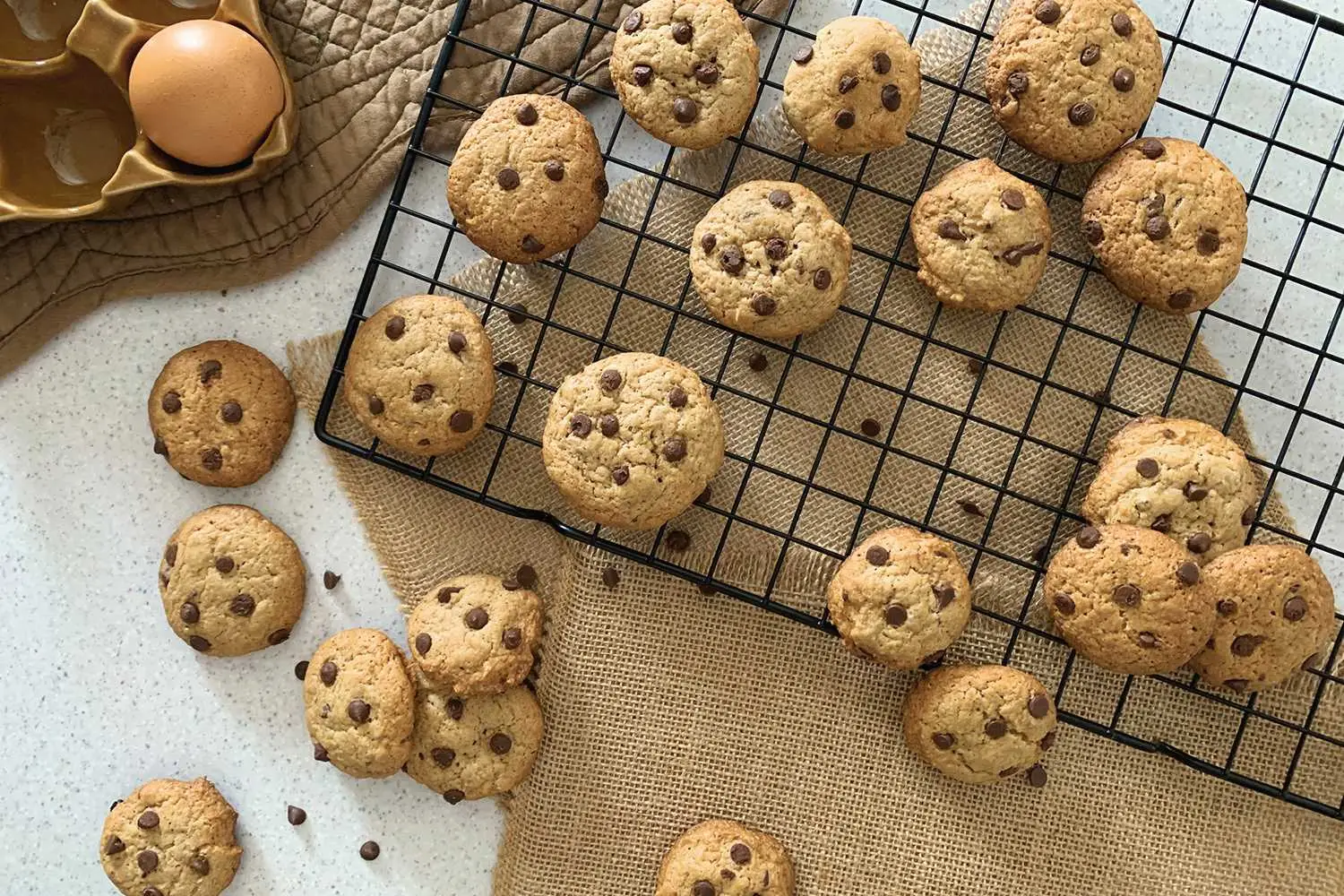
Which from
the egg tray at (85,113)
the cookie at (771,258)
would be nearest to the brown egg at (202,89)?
the egg tray at (85,113)

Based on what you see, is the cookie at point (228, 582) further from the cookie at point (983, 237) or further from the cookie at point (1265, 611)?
the cookie at point (1265, 611)

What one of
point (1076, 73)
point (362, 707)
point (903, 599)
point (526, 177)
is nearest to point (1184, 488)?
point (903, 599)

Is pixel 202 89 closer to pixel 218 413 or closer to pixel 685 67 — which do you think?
pixel 218 413

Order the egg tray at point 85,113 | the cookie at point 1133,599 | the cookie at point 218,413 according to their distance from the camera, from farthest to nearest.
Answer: the cookie at point 218,413 < the egg tray at point 85,113 < the cookie at point 1133,599

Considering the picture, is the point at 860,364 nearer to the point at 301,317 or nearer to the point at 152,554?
the point at 301,317

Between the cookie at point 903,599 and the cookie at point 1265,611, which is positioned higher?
the cookie at point 1265,611
